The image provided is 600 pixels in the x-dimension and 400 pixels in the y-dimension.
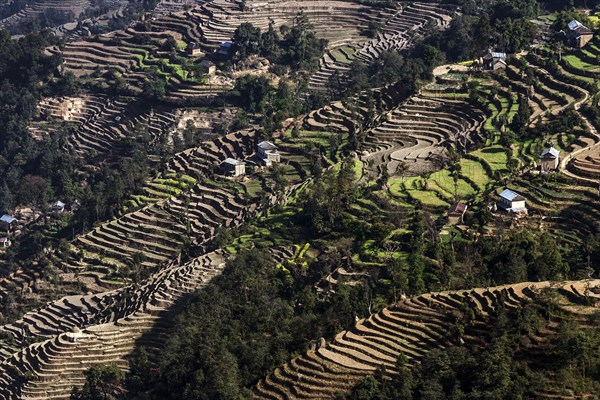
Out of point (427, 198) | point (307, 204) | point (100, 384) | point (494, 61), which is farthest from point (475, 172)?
point (100, 384)

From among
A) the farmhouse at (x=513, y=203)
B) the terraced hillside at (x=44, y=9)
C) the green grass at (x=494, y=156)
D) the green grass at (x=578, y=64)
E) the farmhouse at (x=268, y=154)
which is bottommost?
the terraced hillside at (x=44, y=9)

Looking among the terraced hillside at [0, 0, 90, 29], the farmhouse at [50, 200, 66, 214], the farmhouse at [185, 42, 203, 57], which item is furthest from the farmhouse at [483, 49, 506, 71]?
the terraced hillside at [0, 0, 90, 29]

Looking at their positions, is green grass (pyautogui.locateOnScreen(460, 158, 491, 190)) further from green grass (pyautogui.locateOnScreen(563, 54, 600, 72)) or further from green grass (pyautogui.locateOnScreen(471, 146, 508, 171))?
green grass (pyautogui.locateOnScreen(563, 54, 600, 72))

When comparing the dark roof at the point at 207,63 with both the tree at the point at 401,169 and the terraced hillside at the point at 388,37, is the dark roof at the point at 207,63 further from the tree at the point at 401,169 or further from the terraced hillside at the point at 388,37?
the tree at the point at 401,169

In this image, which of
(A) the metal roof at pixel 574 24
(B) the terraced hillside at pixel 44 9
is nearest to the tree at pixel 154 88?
(A) the metal roof at pixel 574 24

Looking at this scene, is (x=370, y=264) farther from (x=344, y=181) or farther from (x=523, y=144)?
(x=523, y=144)

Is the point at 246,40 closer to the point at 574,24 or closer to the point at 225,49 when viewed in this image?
the point at 225,49

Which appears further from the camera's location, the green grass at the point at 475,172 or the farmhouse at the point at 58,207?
the farmhouse at the point at 58,207
